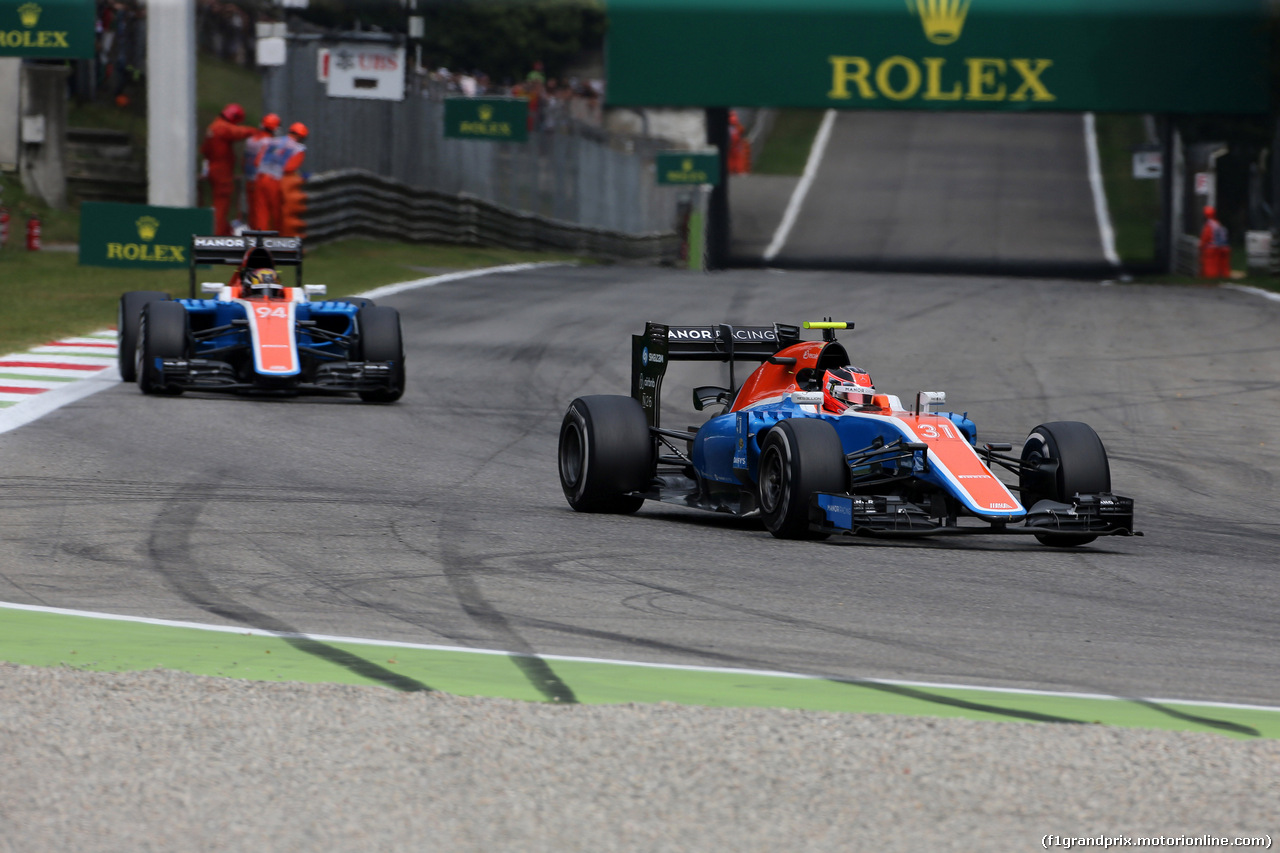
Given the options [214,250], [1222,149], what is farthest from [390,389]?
[1222,149]

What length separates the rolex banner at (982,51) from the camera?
3772 cm

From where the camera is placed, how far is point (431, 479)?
38.4 feet

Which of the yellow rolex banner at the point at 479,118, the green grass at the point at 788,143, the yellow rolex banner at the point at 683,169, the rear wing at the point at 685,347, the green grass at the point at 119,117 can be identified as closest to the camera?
the rear wing at the point at 685,347

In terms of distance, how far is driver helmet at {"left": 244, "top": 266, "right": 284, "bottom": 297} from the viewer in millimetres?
15711

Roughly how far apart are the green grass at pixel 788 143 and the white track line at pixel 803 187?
0.75 ft

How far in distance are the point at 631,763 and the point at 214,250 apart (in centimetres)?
1159

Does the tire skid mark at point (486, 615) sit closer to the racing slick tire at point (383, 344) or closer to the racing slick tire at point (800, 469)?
the racing slick tire at point (800, 469)

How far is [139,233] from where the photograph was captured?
2389 centimetres

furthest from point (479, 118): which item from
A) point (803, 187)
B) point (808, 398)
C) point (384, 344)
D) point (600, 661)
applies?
point (600, 661)

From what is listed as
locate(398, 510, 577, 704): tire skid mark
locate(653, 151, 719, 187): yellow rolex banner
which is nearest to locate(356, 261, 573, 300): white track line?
locate(653, 151, 719, 187): yellow rolex banner

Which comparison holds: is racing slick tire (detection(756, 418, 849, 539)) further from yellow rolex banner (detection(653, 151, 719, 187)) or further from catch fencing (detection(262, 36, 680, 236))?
yellow rolex banner (detection(653, 151, 719, 187))

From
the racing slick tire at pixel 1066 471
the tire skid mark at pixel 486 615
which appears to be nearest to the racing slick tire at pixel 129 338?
the tire skid mark at pixel 486 615

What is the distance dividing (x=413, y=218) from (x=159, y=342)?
1971 centimetres

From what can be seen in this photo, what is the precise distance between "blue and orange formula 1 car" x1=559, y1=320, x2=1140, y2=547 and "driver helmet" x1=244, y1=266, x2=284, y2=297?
18.0 ft
